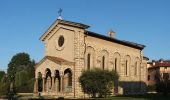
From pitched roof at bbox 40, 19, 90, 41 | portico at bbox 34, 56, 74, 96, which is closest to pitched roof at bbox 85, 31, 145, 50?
pitched roof at bbox 40, 19, 90, 41

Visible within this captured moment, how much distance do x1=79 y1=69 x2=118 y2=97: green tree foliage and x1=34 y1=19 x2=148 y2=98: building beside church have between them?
8.87 ft

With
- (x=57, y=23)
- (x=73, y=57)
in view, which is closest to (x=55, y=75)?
(x=73, y=57)

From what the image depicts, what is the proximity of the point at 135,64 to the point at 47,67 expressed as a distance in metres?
19.9

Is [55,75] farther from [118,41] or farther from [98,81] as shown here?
[118,41]

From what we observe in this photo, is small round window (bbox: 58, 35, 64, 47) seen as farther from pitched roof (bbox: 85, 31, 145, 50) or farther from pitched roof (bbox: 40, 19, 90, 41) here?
pitched roof (bbox: 85, 31, 145, 50)

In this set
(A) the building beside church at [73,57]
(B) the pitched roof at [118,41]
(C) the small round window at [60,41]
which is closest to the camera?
(A) the building beside church at [73,57]

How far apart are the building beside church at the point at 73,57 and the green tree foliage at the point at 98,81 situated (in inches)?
106

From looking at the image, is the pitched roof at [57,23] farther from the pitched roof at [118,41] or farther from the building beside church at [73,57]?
the pitched roof at [118,41]

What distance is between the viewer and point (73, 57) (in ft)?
146

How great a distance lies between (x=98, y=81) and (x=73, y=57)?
18.9 ft

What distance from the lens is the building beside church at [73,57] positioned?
4422cm

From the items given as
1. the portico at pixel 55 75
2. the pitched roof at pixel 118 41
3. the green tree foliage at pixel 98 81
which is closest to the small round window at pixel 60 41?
the portico at pixel 55 75

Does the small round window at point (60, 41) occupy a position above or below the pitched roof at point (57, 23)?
below

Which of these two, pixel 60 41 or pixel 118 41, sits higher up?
pixel 118 41
